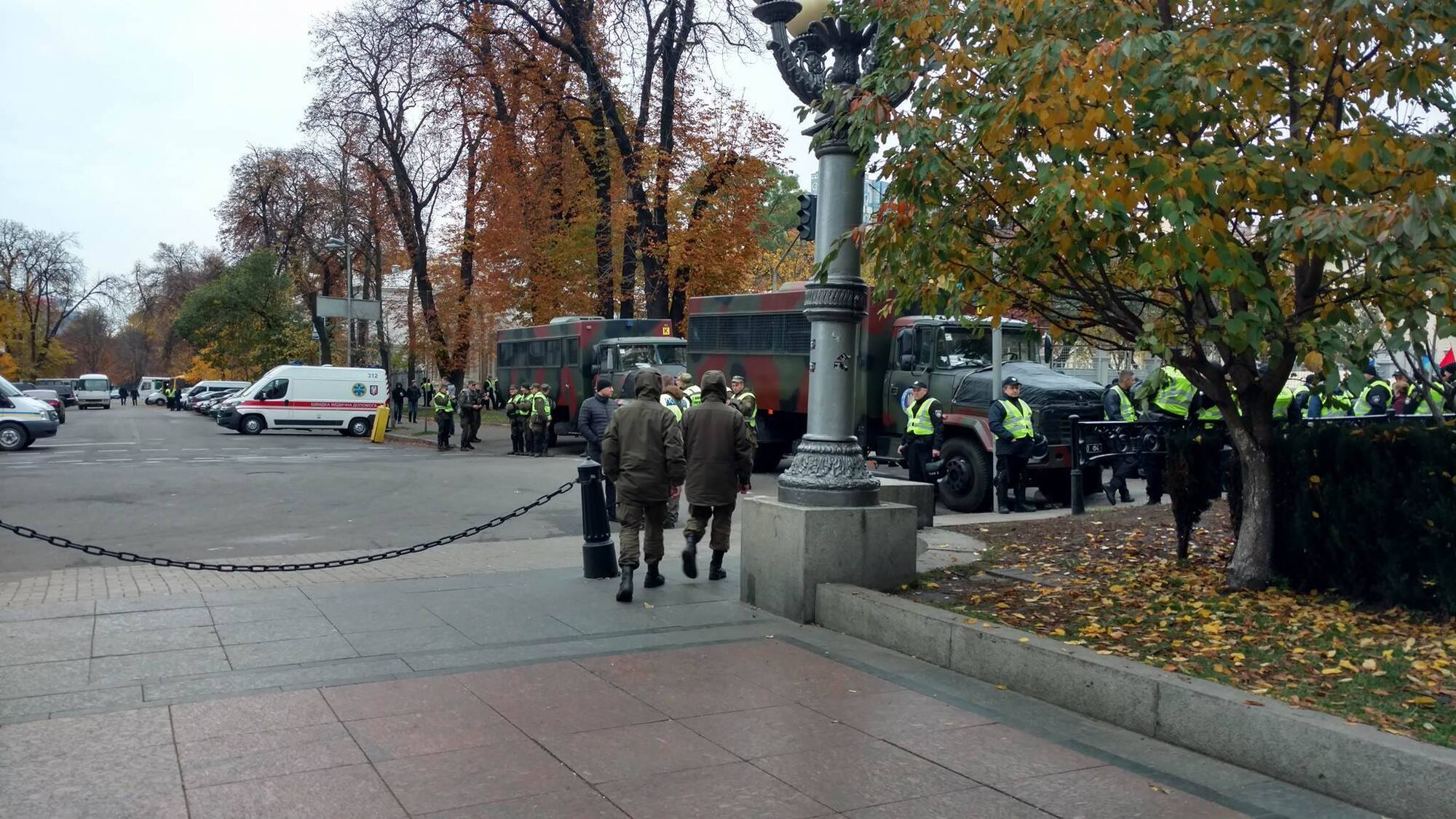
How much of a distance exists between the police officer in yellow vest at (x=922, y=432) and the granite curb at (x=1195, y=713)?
853 centimetres

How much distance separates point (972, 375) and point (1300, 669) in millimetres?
10787

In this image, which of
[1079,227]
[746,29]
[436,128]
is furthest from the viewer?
[436,128]

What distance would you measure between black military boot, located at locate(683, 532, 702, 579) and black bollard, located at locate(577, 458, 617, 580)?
1.88ft

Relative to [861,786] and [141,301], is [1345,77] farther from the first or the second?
[141,301]

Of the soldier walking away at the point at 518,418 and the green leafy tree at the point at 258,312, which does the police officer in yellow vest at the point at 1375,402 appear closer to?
the soldier walking away at the point at 518,418

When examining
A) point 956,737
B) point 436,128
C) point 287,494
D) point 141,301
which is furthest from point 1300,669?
point 141,301

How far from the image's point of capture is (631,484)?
8.55 m

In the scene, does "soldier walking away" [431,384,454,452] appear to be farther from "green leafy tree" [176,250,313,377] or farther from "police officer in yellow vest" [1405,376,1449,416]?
"green leafy tree" [176,250,313,377]

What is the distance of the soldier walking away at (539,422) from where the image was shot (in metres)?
25.5

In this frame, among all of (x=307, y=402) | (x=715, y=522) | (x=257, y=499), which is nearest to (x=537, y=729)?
(x=715, y=522)

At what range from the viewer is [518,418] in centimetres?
2727

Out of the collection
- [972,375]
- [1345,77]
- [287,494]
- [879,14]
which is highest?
[879,14]

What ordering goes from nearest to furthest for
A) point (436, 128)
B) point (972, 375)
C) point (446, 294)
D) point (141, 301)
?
point (972, 375), point (436, 128), point (446, 294), point (141, 301)

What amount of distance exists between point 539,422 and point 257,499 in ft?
32.9
